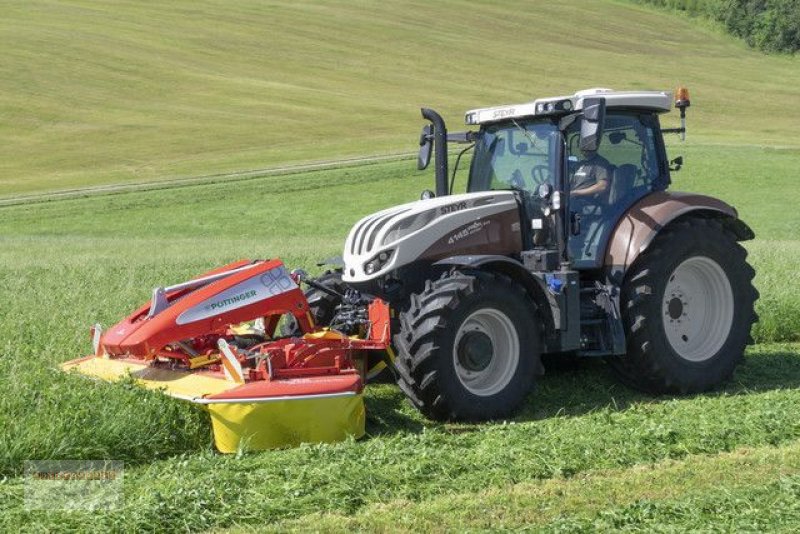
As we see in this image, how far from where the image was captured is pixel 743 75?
224 ft

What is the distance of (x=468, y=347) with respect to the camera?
7.29 meters

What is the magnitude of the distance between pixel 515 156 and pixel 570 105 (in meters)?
0.68

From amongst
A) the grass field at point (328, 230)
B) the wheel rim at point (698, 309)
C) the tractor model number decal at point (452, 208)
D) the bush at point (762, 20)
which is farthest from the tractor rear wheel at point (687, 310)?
the bush at point (762, 20)

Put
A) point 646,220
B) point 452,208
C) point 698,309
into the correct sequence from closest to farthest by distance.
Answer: point 452,208, point 646,220, point 698,309

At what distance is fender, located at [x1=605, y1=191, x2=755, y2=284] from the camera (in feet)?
26.3

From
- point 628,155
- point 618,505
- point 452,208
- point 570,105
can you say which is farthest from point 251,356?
point 628,155

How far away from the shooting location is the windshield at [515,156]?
805 centimetres

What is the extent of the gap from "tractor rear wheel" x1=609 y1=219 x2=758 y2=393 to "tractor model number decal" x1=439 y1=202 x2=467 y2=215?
1.43 metres

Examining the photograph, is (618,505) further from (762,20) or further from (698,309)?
(762,20)

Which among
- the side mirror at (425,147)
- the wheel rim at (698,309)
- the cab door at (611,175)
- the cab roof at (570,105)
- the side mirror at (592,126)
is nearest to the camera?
the side mirror at (592,126)

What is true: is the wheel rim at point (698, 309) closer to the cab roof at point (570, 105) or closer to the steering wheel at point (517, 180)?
the cab roof at point (570, 105)

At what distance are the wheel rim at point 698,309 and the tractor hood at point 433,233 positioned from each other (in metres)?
1.41

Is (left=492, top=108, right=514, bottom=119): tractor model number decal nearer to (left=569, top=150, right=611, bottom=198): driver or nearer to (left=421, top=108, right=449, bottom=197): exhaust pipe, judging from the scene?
(left=421, top=108, right=449, bottom=197): exhaust pipe

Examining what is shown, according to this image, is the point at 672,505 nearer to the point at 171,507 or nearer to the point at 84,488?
the point at 171,507
